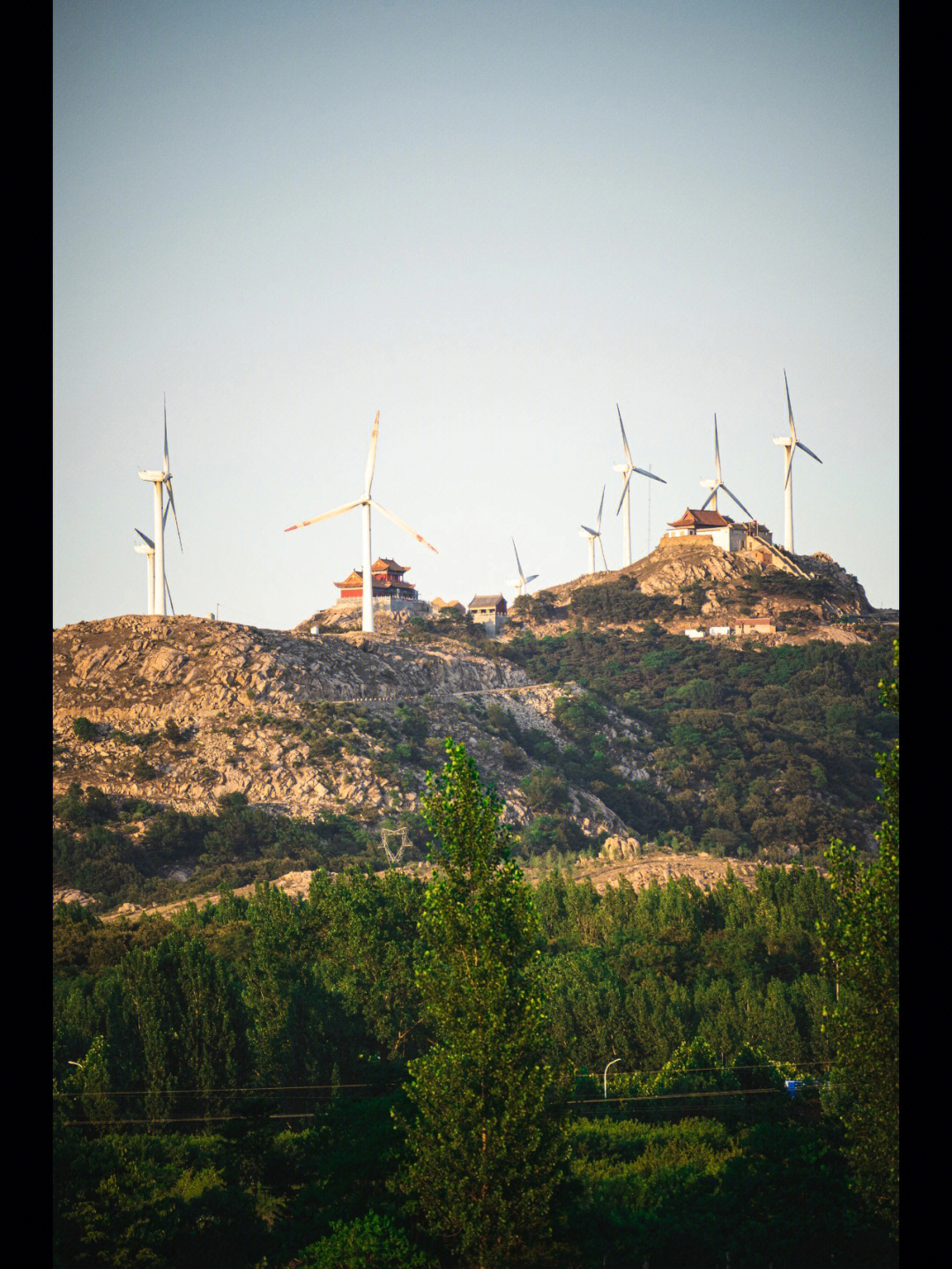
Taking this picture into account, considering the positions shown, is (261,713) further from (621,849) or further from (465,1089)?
(465,1089)

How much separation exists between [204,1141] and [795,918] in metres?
20.5

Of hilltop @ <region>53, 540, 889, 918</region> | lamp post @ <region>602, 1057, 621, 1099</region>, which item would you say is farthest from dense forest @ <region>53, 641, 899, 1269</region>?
hilltop @ <region>53, 540, 889, 918</region>

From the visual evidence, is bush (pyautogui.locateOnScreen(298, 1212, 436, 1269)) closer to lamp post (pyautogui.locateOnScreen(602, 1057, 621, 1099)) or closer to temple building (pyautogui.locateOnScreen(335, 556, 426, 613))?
lamp post (pyautogui.locateOnScreen(602, 1057, 621, 1099))

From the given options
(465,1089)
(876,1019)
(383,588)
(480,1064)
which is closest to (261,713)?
(383,588)

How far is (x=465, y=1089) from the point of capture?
15.1 m

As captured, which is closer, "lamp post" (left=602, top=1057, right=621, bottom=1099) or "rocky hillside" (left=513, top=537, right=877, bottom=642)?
"lamp post" (left=602, top=1057, right=621, bottom=1099)

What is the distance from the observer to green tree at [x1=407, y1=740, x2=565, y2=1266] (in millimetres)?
14555

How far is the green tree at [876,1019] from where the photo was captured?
47.1 feet

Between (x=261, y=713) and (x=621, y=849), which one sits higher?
(x=261, y=713)

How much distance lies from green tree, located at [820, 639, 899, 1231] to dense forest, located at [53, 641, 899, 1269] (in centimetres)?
3

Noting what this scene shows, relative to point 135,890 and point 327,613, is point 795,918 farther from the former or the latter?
point 327,613

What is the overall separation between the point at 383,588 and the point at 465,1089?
8454cm
